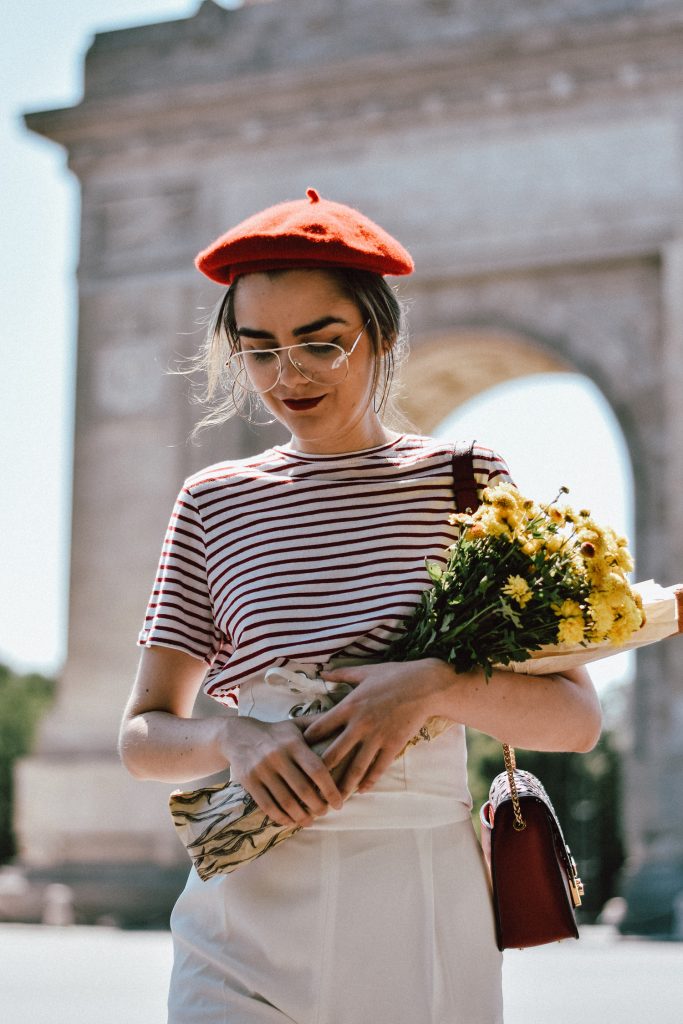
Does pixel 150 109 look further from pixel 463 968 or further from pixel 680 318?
pixel 463 968

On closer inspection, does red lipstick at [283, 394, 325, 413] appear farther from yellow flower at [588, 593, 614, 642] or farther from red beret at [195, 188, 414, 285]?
yellow flower at [588, 593, 614, 642]

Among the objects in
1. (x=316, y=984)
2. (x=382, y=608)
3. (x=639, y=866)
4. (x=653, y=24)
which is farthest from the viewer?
(x=653, y=24)

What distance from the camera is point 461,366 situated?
62.0 ft

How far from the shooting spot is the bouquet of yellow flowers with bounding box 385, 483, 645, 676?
2410 mm

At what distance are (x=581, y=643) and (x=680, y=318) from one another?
15.1 m

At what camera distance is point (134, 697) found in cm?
269

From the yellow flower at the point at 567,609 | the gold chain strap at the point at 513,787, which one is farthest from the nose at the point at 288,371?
the gold chain strap at the point at 513,787

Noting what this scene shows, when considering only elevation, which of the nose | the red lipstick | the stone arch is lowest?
the red lipstick

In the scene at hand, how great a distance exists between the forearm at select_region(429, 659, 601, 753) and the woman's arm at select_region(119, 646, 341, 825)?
0.22 metres

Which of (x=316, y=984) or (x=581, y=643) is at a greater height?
(x=581, y=643)

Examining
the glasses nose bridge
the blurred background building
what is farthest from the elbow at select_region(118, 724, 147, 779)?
the blurred background building

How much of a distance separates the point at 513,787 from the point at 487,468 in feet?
1.67

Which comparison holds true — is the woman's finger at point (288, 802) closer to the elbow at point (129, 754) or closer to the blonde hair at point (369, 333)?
the elbow at point (129, 754)

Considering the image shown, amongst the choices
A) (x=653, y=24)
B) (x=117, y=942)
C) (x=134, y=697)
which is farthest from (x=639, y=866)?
(x=134, y=697)
